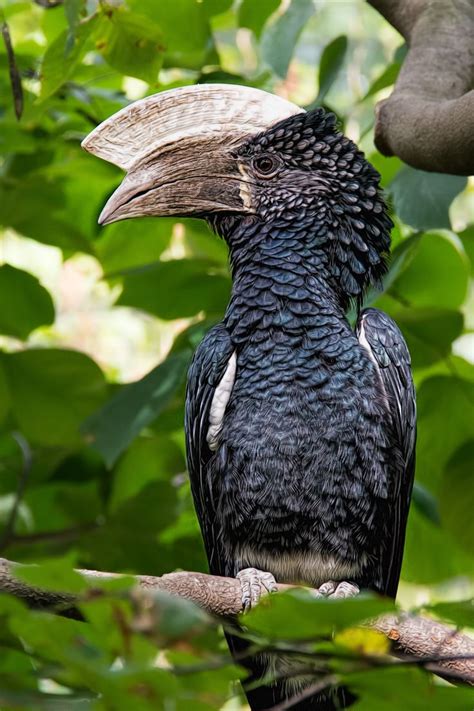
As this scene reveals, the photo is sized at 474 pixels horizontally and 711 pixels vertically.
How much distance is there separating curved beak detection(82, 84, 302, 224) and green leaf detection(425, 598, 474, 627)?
170 centimetres

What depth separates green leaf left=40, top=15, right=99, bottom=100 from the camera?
2912 millimetres

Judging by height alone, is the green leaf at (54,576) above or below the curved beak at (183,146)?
above

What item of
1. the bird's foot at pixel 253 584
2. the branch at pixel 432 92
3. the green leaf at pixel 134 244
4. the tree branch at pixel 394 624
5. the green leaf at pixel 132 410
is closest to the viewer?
the tree branch at pixel 394 624

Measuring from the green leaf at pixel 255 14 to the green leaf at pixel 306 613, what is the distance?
8.58 ft

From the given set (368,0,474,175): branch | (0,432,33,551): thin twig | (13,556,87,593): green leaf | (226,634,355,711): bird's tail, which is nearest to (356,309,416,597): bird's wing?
(226,634,355,711): bird's tail

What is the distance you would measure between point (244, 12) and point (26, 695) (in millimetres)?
2839

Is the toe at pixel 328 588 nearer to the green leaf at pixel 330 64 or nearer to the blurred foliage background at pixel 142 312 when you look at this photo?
the blurred foliage background at pixel 142 312

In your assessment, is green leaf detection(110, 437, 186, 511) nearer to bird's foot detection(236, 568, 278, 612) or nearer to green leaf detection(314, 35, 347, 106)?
bird's foot detection(236, 568, 278, 612)

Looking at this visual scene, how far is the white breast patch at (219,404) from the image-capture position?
10.3ft

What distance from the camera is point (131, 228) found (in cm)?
421

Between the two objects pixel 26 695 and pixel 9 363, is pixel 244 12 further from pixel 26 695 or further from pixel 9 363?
pixel 26 695

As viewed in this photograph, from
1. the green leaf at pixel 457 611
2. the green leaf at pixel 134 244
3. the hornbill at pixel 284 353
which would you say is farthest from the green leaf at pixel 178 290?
the green leaf at pixel 457 611

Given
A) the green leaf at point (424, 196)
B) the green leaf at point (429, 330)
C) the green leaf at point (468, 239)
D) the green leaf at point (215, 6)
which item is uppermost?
the green leaf at point (215, 6)

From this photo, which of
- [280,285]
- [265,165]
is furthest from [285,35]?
[280,285]
